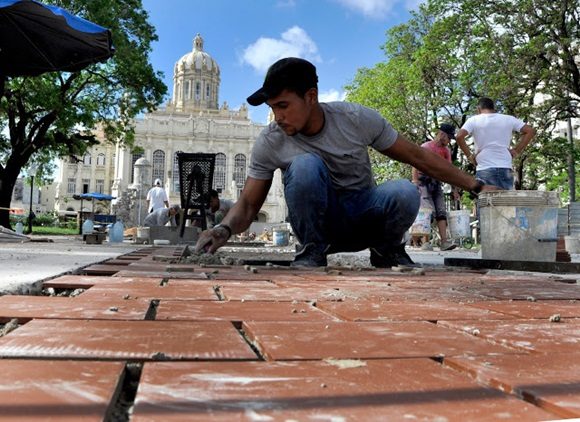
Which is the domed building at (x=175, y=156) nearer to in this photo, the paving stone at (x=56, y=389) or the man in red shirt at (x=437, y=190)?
the man in red shirt at (x=437, y=190)

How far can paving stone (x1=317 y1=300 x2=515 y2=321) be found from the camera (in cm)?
131

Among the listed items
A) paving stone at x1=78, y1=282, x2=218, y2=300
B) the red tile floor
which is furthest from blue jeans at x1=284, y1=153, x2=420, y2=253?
the red tile floor

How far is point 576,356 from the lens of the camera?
919mm

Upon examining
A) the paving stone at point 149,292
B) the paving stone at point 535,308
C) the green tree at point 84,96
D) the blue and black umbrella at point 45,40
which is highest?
the green tree at point 84,96

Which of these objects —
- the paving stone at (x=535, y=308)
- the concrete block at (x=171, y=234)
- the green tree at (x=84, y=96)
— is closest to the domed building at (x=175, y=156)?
the green tree at (x=84, y=96)

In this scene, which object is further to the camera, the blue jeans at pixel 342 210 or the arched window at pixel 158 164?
the arched window at pixel 158 164

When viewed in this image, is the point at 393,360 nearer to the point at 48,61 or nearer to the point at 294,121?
the point at 294,121

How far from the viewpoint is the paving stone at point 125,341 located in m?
0.82

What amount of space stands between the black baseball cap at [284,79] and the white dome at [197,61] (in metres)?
79.9

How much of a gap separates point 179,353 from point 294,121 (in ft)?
7.19


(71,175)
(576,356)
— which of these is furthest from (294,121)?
(71,175)

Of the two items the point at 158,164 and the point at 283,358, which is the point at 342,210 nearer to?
the point at 283,358

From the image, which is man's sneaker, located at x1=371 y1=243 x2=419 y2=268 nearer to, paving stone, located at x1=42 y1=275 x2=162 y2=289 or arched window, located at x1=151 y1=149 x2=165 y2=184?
paving stone, located at x1=42 y1=275 x2=162 y2=289

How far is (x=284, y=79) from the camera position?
2812mm
